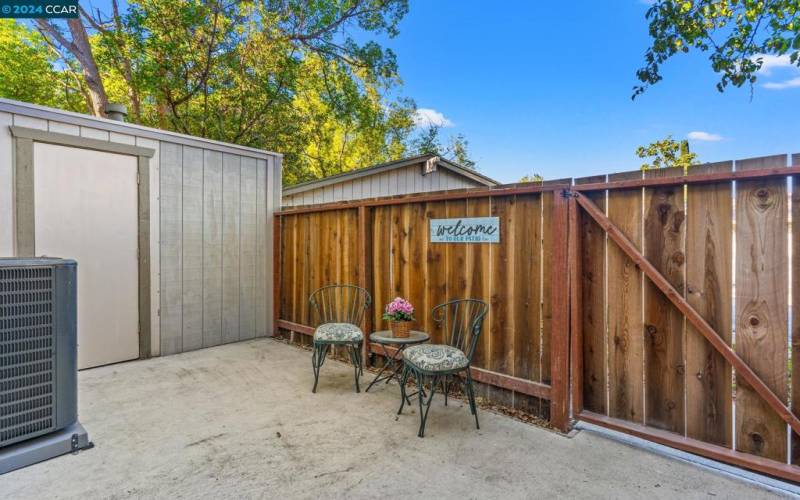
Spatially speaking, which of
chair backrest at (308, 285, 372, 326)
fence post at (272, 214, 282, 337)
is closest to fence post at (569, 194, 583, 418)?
chair backrest at (308, 285, 372, 326)

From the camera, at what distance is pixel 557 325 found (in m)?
2.50

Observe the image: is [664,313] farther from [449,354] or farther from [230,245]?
[230,245]

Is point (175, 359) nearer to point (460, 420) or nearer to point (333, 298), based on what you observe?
point (333, 298)

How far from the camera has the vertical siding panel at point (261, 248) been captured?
16.4ft

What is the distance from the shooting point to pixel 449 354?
2.52 metres

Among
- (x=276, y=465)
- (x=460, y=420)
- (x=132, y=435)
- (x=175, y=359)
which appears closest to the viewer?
→ (x=276, y=465)

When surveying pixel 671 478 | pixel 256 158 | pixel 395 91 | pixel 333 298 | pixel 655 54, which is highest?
pixel 395 91

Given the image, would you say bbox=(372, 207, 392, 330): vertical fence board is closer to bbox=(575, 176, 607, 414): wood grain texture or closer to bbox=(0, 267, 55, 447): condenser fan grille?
bbox=(575, 176, 607, 414): wood grain texture

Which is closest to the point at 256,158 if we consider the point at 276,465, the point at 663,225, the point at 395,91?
the point at 276,465

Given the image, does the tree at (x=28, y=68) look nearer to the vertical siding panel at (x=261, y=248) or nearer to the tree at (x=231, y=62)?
the tree at (x=231, y=62)

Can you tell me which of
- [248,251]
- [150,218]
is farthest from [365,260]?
[150,218]

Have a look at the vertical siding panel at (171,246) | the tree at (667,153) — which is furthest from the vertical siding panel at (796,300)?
the tree at (667,153)

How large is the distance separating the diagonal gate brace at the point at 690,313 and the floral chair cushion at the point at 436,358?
3.96 ft

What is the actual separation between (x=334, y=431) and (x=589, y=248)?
2.03m
